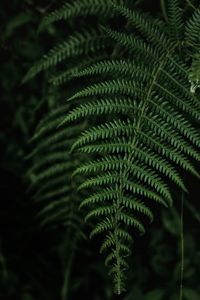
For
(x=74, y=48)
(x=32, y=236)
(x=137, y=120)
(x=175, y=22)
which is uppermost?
(x=175, y=22)

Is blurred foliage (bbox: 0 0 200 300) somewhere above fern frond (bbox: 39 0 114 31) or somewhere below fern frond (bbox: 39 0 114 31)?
below

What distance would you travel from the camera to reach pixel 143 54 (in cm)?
152

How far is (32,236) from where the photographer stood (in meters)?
2.38

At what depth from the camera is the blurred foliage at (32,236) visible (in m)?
2.20

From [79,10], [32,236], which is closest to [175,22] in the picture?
[79,10]

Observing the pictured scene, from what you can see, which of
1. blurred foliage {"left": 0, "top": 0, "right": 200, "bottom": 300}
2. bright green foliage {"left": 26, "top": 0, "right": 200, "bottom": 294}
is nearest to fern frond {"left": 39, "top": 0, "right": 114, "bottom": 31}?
bright green foliage {"left": 26, "top": 0, "right": 200, "bottom": 294}

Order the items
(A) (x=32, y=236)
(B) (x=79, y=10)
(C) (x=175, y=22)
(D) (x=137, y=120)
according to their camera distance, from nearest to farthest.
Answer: (D) (x=137, y=120) → (C) (x=175, y=22) → (B) (x=79, y=10) → (A) (x=32, y=236)

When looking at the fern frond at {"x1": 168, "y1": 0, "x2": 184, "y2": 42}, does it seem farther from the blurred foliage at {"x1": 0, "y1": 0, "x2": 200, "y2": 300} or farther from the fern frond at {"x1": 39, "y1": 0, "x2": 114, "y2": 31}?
the blurred foliage at {"x1": 0, "y1": 0, "x2": 200, "y2": 300}

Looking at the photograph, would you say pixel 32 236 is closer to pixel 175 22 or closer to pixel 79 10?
pixel 79 10

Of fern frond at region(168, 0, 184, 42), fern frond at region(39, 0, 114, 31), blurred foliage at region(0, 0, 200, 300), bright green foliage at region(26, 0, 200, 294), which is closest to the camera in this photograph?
bright green foliage at region(26, 0, 200, 294)

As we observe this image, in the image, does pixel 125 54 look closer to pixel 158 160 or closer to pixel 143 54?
pixel 143 54

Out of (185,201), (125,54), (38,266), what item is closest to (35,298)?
(38,266)

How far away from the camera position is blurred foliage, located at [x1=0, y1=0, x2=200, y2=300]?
86.7 inches

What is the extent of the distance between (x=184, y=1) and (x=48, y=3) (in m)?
0.63
